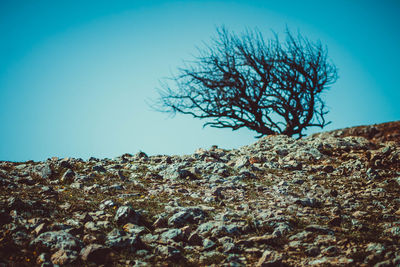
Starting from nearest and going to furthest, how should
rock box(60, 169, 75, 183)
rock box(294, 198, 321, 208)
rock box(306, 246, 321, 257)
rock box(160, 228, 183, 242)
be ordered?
rock box(306, 246, 321, 257) < rock box(160, 228, 183, 242) < rock box(294, 198, 321, 208) < rock box(60, 169, 75, 183)

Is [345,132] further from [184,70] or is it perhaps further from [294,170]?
[294,170]

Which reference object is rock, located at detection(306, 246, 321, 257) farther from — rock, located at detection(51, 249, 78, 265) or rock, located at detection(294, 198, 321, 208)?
rock, located at detection(51, 249, 78, 265)

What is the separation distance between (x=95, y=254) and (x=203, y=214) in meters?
1.73

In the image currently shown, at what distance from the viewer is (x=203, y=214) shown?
14.3ft

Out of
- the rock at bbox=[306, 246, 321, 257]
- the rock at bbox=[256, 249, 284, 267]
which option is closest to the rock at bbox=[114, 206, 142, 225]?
the rock at bbox=[256, 249, 284, 267]

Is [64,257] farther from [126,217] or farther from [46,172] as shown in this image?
[46,172]

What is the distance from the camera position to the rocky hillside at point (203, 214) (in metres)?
3.24

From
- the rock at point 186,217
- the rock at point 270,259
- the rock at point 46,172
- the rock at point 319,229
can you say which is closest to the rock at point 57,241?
the rock at point 186,217

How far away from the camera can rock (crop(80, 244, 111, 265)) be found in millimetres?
3082

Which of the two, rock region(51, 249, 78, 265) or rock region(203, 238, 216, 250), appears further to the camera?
rock region(203, 238, 216, 250)

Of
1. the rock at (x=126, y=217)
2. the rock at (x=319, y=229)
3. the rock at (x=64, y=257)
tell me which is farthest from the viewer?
the rock at (x=126, y=217)

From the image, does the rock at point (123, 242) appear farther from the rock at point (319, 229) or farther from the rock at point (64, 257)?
the rock at point (319, 229)

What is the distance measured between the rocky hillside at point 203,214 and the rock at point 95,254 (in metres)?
0.01

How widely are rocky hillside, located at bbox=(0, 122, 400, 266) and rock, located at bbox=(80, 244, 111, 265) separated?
0.03 ft
